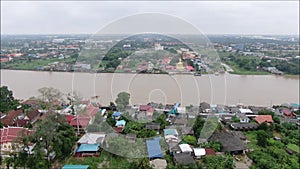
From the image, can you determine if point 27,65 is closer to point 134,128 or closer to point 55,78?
point 55,78

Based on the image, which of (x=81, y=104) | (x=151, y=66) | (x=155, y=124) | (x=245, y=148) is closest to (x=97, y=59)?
(x=151, y=66)

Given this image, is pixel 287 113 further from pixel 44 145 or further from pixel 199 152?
pixel 44 145

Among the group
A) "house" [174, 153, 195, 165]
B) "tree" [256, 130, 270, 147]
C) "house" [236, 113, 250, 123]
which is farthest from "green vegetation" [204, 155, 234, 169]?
"house" [236, 113, 250, 123]

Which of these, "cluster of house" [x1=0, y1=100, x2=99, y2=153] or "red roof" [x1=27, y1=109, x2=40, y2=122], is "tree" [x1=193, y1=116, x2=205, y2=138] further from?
"red roof" [x1=27, y1=109, x2=40, y2=122]

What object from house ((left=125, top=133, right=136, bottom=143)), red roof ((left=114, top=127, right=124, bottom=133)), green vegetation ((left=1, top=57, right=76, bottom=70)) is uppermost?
green vegetation ((left=1, top=57, right=76, bottom=70))

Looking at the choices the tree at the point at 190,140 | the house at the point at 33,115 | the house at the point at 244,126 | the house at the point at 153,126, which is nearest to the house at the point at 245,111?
the house at the point at 244,126

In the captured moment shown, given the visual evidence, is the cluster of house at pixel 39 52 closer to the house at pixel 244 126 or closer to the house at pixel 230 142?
the house at pixel 244 126
